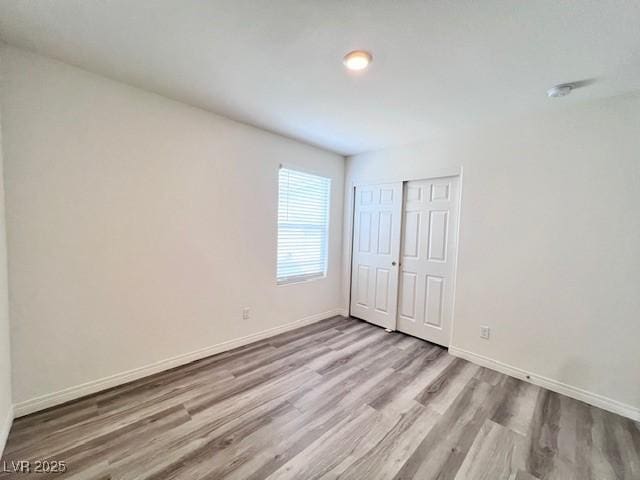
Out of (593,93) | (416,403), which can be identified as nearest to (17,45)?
(416,403)

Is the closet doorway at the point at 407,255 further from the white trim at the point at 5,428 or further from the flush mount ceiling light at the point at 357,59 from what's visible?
the white trim at the point at 5,428

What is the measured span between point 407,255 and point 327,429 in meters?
2.23

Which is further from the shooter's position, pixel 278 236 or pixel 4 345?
pixel 278 236

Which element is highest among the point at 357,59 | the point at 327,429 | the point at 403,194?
the point at 357,59

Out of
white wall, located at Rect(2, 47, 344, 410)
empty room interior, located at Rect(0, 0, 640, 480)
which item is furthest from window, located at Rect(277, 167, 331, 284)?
white wall, located at Rect(2, 47, 344, 410)

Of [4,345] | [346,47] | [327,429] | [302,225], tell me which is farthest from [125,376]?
[346,47]

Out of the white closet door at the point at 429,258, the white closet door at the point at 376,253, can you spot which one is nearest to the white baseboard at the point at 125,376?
the white closet door at the point at 376,253

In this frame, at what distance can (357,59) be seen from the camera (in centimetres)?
164

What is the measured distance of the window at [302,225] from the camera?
327cm

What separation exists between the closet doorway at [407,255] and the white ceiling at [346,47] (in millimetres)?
1102

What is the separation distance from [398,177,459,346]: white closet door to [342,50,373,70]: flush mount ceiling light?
1.83 m

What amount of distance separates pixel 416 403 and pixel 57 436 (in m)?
2.41

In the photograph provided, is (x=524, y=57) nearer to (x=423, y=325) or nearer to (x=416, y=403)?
(x=416, y=403)

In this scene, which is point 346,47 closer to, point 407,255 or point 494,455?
point 407,255
